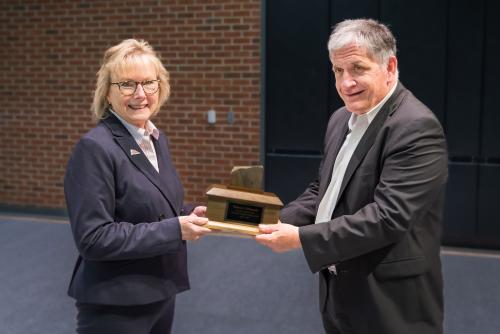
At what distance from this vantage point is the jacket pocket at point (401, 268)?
6.11 ft

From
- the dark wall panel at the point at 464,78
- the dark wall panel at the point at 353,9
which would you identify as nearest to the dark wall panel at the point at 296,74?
the dark wall panel at the point at 353,9

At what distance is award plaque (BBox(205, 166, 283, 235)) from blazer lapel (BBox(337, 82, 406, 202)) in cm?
26

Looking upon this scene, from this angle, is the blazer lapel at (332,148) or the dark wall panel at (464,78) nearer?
the blazer lapel at (332,148)

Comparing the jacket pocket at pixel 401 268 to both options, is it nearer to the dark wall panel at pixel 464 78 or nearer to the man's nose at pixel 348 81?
the man's nose at pixel 348 81

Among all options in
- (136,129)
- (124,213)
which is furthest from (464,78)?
(124,213)

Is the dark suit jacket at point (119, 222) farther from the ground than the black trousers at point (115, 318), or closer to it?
farther from the ground

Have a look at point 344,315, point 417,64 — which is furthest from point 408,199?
point 417,64

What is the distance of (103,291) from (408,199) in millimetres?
1053

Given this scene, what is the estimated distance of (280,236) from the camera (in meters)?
1.99

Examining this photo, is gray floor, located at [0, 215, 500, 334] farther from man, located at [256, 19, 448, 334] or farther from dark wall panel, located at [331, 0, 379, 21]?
dark wall panel, located at [331, 0, 379, 21]

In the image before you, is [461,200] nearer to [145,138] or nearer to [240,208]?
[240,208]

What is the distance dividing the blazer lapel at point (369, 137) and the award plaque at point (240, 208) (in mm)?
262

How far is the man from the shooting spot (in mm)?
1812

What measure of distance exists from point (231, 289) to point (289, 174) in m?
1.97
